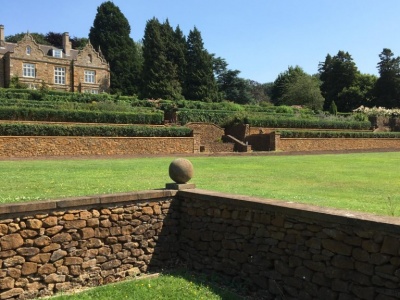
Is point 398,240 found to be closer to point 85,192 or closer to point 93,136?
point 85,192

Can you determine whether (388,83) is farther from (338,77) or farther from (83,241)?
(83,241)

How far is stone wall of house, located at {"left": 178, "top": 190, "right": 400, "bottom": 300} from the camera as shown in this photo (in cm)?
491

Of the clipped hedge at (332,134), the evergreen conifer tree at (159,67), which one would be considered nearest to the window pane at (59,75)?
the evergreen conifer tree at (159,67)

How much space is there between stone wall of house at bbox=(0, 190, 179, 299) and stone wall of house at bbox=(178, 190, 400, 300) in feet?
1.69

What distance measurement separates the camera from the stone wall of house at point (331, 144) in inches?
1210

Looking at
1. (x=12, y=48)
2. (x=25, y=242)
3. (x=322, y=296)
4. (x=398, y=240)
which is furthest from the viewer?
(x=12, y=48)

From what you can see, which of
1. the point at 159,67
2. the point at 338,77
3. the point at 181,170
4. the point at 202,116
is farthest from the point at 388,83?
the point at 181,170

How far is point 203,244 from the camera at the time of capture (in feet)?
24.8

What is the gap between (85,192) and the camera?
832 cm

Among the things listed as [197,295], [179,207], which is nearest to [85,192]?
[179,207]

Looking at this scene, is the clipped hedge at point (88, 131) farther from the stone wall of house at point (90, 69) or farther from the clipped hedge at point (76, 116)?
the stone wall of house at point (90, 69)

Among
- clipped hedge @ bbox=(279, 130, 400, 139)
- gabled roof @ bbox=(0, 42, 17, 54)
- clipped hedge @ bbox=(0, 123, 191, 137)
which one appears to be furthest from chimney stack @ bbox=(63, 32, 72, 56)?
clipped hedge @ bbox=(279, 130, 400, 139)

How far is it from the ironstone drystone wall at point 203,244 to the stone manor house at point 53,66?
49866 mm

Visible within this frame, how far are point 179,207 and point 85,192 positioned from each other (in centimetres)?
198
